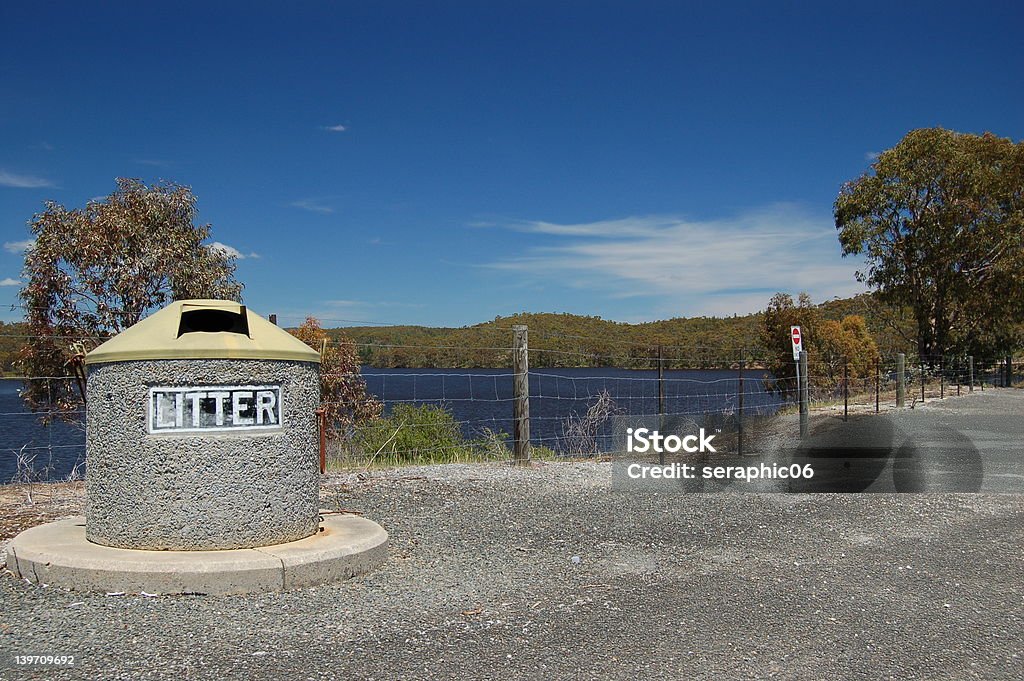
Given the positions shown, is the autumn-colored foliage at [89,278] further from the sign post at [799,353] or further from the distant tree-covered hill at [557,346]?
the sign post at [799,353]

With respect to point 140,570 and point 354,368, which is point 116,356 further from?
point 354,368

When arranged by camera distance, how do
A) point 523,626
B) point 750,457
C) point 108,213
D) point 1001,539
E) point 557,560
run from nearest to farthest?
point 523,626 < point 557,560 < point 1001,539 < point 750,457 < point 108,213

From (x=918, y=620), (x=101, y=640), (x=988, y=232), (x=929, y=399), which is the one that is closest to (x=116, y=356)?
(x=101, y=640)

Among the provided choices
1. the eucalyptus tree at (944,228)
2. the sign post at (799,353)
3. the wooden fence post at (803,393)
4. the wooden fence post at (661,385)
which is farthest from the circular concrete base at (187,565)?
the eucalyptus tree at (944,228)

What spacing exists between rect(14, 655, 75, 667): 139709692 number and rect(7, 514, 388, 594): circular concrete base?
102 cm

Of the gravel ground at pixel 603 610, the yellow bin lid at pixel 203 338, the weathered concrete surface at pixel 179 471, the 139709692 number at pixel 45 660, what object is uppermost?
the yellow bin lid at pixel 203 338

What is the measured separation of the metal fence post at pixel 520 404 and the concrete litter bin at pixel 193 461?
544 cm

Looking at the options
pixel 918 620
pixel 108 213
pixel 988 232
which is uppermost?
pixel 988 232

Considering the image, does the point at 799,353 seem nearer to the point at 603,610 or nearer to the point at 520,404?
the point at 520,404

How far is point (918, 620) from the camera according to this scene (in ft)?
15.9

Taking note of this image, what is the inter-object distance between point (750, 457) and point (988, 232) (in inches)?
1018

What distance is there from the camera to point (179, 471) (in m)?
5.65

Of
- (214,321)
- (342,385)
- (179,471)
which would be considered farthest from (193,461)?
(342,385)

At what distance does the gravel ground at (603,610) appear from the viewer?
4.14 metres
